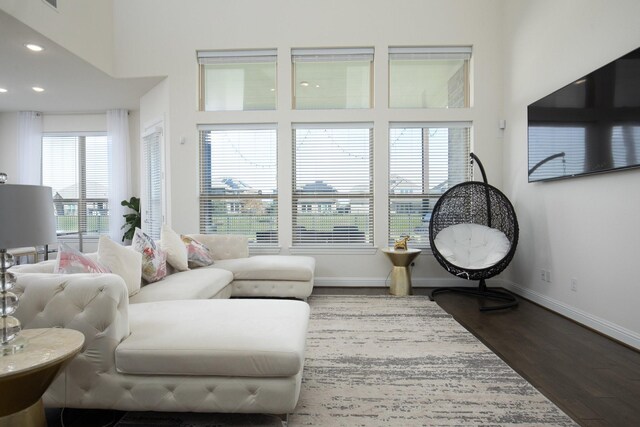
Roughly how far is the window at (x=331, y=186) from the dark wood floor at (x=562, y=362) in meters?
1.67

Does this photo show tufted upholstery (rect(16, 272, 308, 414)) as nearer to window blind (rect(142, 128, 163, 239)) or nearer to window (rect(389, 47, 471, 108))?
window blind (rect(142, 128, 163, 239))

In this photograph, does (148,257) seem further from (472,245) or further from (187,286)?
(472,245)

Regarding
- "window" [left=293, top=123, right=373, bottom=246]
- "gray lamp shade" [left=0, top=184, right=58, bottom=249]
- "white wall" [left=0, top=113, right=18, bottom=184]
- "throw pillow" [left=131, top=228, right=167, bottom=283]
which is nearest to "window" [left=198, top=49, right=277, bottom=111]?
"window" [left=293, top=123, right=373, bottom=246]

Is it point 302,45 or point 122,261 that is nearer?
point 122,261

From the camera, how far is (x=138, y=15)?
4684mm

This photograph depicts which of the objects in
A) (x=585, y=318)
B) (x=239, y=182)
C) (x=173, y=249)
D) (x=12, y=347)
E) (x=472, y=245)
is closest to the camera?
(x=12, y=347)

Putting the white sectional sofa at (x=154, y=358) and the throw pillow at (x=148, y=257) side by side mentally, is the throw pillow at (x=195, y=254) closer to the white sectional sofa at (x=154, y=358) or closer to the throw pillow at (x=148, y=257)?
the throw pillow at (x=148, y=257)

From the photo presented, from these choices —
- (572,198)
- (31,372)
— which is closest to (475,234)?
(572,198)

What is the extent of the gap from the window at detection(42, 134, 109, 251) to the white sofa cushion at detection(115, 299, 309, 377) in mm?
5780

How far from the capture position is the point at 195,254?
3596mm

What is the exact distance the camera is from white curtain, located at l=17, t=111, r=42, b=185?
6273 millimetres

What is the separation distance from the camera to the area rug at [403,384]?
1634mm

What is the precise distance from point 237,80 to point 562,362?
4.64m

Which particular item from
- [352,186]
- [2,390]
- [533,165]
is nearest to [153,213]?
[352,186]
